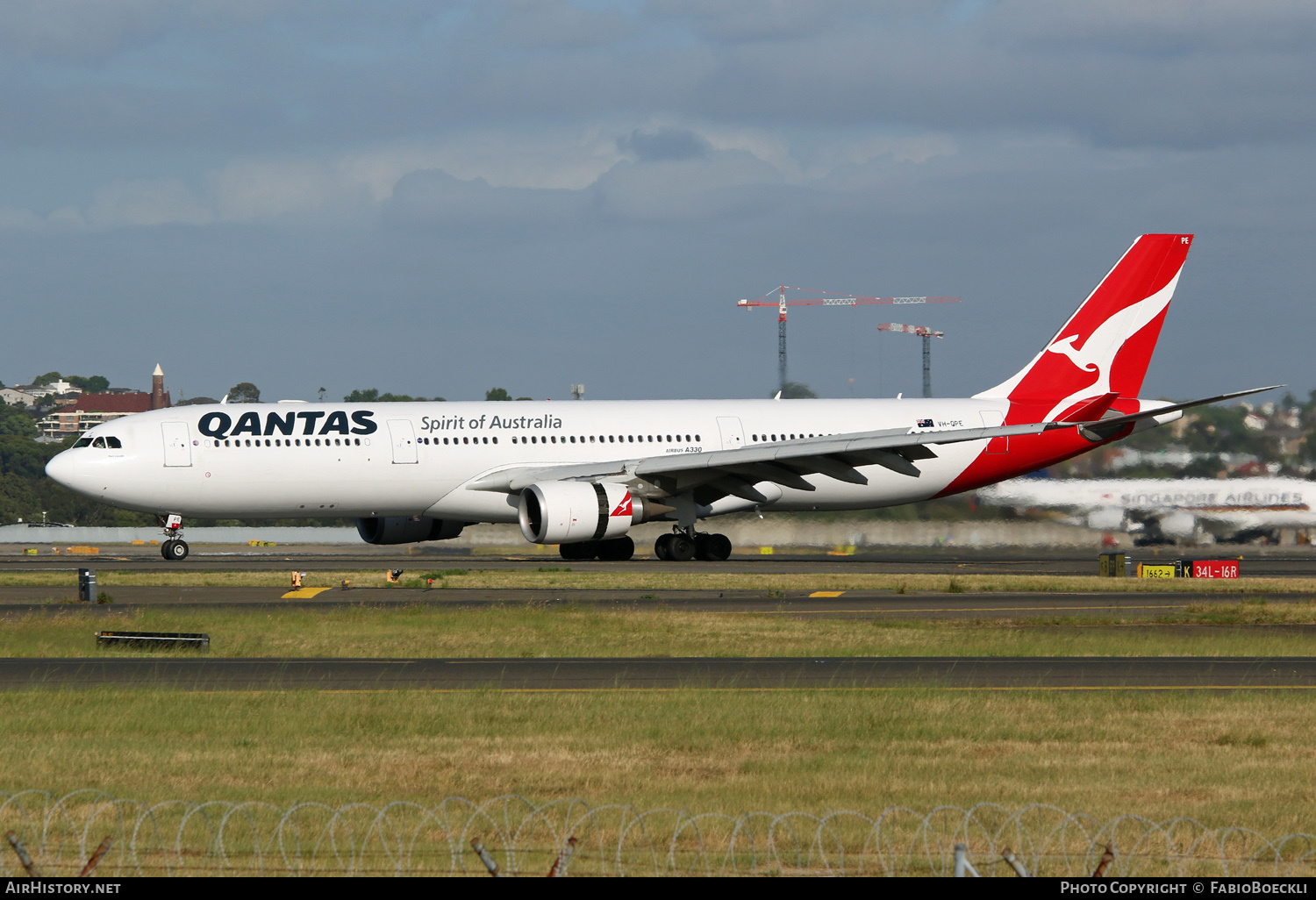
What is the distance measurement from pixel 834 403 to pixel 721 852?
36051mm

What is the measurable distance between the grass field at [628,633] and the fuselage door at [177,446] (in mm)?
13366

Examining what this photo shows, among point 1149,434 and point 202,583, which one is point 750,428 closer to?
point 1149,434

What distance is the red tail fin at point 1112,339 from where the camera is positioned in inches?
1812

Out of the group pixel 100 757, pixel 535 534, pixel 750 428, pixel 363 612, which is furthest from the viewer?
pixel 750 428

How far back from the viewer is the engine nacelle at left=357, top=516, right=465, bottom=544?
1741 inches

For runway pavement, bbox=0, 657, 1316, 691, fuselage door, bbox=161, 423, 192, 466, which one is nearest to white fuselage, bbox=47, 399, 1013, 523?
fuselage door, bbox=161, 423, 192, 466

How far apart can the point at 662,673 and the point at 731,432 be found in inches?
980

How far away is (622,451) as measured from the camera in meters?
42.9

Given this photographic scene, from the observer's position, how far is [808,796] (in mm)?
11641

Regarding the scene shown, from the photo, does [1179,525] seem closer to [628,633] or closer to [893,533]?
[893,533]

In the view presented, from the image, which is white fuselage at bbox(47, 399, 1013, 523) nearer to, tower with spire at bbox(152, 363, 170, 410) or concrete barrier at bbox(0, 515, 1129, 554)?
concrete barrier at bbox(0, 515, 1129, 554)
